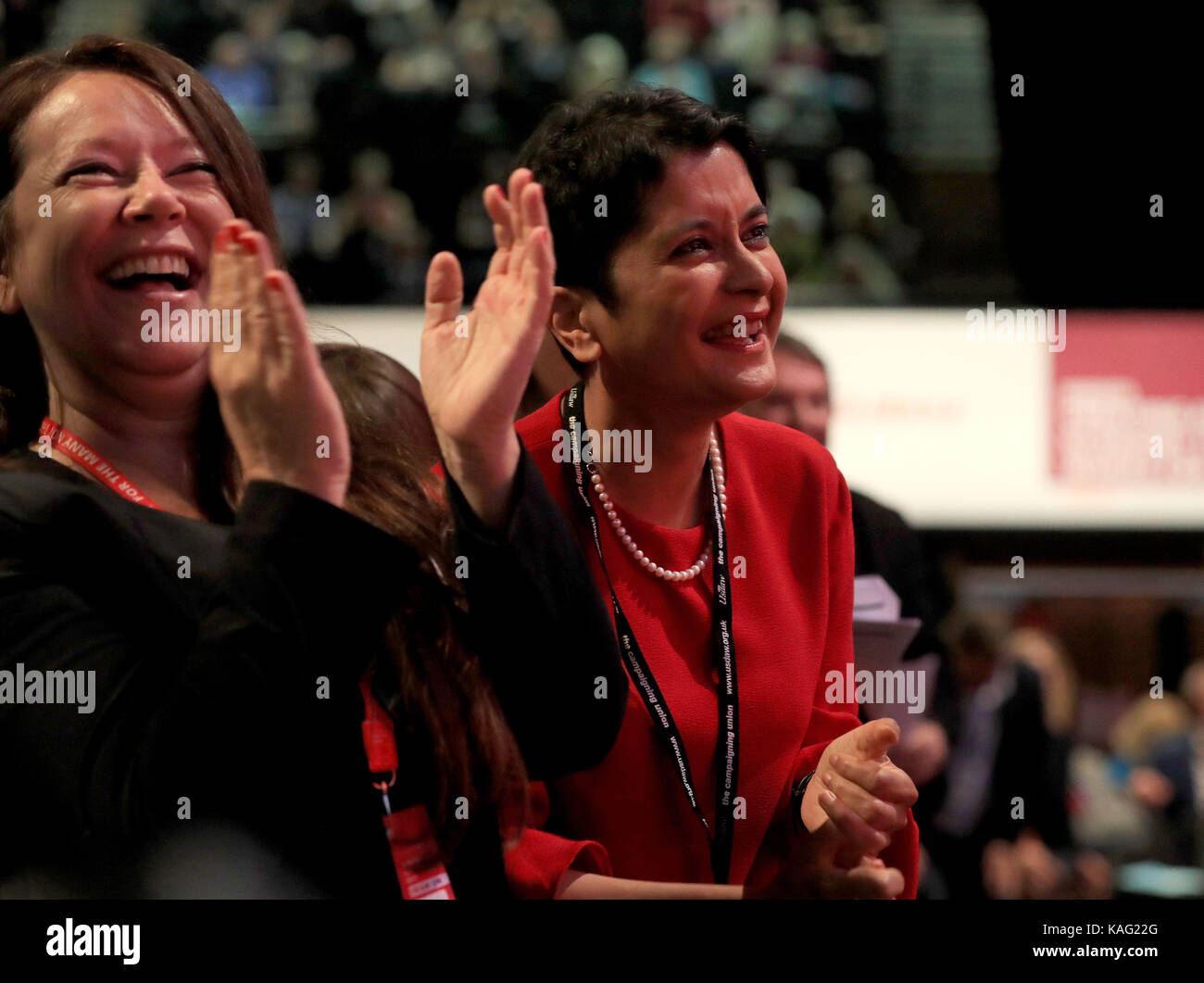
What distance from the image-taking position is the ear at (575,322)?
123cm

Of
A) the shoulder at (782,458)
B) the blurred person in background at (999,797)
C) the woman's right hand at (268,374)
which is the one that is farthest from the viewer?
the blurred person in background at (999,797)

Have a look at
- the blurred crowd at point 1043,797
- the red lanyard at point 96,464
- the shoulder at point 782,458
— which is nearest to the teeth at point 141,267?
the red lanyard at point 96,464

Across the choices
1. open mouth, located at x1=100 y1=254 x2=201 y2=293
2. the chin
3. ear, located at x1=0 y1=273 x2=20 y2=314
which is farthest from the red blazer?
ear, located at x1=0 y1=273 x2=20 y2=314

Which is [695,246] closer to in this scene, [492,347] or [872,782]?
[492,347]

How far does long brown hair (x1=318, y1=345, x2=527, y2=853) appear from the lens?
1.07 m

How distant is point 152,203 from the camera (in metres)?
1.07

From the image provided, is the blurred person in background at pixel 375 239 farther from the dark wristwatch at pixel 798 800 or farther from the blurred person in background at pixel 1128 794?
the dark wristwatch at pixel 798 800

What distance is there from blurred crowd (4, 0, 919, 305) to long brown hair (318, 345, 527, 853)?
329 cm

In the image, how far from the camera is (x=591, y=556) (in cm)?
118

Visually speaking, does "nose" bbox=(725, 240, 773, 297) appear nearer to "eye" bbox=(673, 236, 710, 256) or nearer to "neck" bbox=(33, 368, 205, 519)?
"eye" bbox=(673, 236, 710, 256)
